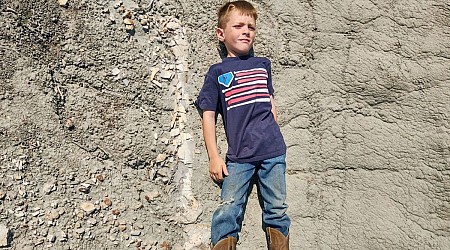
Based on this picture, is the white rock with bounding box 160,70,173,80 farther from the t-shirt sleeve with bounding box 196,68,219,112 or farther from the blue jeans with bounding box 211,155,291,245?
the blue jeans with bounding box 211,155,291,245

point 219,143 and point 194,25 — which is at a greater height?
point 194,25

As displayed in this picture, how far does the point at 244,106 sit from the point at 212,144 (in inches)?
8.1

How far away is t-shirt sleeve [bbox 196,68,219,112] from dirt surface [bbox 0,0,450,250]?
0.25ft

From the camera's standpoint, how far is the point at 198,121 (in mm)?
2395

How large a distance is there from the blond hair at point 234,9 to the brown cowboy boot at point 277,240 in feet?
2.91

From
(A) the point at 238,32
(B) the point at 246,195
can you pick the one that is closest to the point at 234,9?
(A) the point at 238,32

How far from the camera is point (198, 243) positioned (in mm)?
2354

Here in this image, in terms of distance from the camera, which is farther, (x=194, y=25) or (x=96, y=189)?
(x=194, y=25)

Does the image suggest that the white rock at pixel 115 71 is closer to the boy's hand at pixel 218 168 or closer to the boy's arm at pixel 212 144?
the boy's arm at pixel 212 144

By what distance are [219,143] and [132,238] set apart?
21.0 inches

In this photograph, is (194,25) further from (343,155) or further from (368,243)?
(368,243)

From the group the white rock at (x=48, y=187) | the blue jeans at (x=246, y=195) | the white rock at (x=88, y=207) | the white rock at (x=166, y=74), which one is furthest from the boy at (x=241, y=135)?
the white rock at (x=48, y=187)

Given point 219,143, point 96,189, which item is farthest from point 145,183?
point 219,143

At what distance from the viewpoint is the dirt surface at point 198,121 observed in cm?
218
